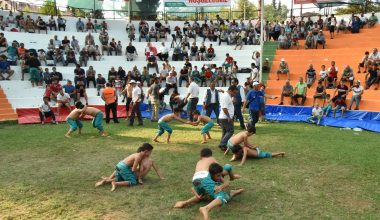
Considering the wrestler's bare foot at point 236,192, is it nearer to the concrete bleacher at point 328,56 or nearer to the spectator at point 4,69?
the concrete bleacher at point 328,56

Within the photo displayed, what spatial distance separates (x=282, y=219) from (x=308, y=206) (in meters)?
0.68

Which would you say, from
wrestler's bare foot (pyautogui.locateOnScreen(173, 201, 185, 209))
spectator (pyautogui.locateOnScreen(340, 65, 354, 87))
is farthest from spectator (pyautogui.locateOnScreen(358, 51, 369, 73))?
wrestler's bare foot (pyautogui.locateOnScreen(173, 201, 185, 209))

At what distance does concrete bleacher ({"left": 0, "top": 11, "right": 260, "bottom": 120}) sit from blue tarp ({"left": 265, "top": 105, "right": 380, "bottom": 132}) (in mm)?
4442

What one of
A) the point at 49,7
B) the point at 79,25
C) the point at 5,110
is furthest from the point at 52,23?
the point at 5,110

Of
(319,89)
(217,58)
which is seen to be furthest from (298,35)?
(319,89)

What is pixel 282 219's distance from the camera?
5.31 metres

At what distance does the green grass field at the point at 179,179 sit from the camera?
18.5ft

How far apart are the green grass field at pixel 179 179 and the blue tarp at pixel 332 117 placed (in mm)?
1488

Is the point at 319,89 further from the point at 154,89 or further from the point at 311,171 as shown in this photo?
the point at 311,171

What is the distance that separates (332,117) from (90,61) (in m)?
13.2

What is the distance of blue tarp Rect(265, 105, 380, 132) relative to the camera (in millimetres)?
13055

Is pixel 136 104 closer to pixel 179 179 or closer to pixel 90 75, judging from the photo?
pixel 90 75

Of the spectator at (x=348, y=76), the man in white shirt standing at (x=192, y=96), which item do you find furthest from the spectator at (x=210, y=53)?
the man in white shirt standing at (x=192, y=96)

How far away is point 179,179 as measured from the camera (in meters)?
7.21
